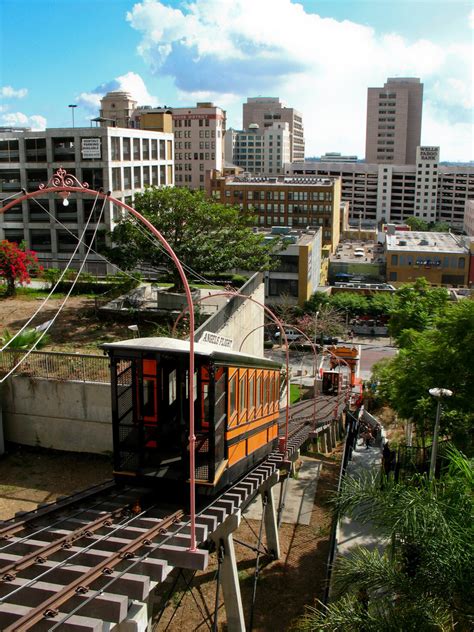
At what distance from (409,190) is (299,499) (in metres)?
154

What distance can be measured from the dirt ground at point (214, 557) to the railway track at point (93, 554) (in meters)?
3.44

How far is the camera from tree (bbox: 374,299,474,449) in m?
18.3

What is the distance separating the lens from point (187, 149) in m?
131

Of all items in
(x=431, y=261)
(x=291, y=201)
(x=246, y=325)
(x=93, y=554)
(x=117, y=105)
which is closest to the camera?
(x=93, y=554)

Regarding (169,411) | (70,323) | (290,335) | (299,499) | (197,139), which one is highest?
(197,139)

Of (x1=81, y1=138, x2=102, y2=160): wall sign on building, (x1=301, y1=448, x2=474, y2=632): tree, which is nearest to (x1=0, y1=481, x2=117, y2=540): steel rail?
(x1=301, y1=448, x2=474, y2=632): tree

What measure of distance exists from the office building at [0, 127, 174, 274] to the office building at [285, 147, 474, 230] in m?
110

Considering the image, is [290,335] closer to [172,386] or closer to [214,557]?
[214,557]

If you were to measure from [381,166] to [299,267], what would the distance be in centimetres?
9973

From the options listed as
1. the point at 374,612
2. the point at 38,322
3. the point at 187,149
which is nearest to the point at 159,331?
the point at 38,322

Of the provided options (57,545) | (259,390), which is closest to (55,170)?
(259,390)

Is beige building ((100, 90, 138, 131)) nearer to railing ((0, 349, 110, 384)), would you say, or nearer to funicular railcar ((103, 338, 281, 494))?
railing ((0, 349, 110, 384))

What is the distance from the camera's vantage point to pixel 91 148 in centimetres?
5388

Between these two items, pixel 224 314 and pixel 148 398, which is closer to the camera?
pixel 148 398
